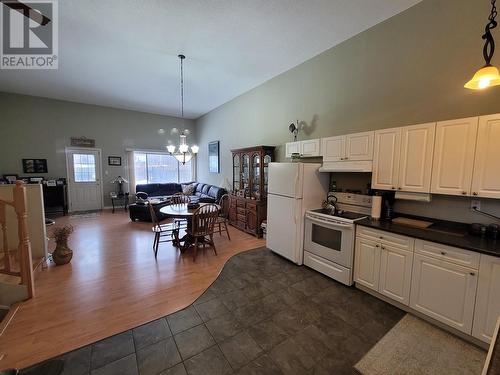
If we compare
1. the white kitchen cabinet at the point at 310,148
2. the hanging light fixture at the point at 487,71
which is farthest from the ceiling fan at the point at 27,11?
the hanging light fixture at the point at 487,71

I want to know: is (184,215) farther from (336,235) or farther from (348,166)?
(348,166)

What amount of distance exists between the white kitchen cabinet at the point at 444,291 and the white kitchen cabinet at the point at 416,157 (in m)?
0.78

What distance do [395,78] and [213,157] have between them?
5531 millimetres

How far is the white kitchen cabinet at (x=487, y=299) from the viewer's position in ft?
5.52

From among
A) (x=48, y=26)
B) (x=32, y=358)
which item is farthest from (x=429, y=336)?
(x=48, y=26)

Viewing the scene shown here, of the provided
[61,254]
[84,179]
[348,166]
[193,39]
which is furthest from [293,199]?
[84,179]

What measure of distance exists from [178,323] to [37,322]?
140 centimetres

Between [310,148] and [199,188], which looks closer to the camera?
[310,148]

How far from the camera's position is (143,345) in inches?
71.9

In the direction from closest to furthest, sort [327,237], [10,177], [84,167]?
[327,237] → [10,177] → [84,167]

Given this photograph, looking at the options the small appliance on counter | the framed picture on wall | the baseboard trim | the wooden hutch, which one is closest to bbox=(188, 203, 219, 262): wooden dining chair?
the wooden hutch

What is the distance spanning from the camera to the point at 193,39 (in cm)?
321

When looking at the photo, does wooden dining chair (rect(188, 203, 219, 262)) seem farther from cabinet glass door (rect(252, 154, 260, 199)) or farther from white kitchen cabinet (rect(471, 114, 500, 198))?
white kitchen cabinet (rect(471, 114, 500, 198))

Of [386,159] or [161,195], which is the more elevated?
[386,159]
